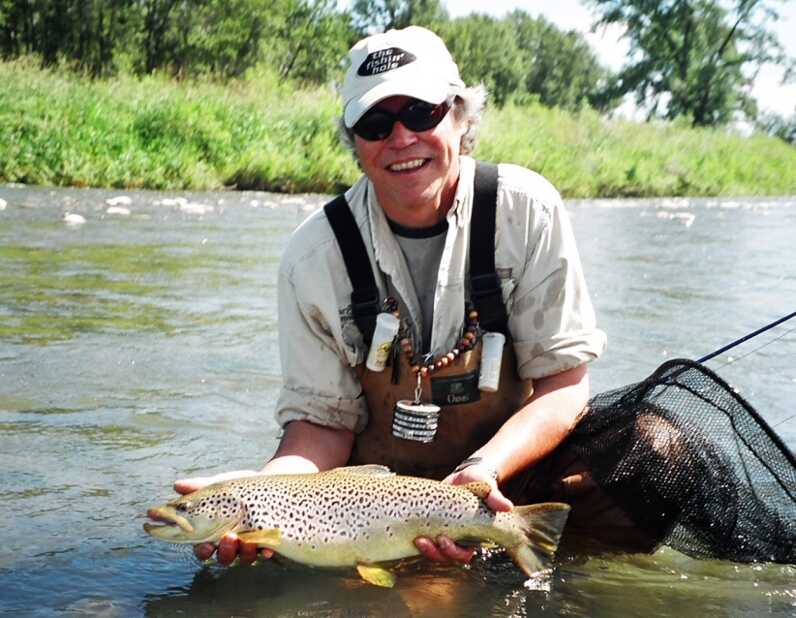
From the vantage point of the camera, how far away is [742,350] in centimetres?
686

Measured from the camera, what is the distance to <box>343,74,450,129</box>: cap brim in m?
3.39

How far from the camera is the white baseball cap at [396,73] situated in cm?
341

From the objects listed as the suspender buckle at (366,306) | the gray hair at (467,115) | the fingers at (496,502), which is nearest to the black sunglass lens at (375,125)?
the gray hair at (467,115)

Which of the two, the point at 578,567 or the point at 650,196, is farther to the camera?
the point at 650,196

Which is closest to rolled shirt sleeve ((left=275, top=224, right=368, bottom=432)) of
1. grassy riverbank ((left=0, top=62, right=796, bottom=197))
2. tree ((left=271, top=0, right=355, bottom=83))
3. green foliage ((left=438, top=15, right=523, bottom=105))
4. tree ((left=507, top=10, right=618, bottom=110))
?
grassy riverbank ((left=0, top=62, right=796, bottom=197))

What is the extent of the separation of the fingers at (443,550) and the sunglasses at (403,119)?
1.23 meters

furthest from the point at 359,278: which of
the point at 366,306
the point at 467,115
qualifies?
the point at 467,115

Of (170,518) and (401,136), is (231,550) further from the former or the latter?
(401,136)

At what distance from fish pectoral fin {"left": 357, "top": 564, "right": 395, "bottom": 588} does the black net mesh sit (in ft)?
2.70

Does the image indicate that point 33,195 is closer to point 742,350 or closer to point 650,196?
point 742,350

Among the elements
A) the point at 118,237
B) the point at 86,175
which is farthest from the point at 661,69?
the point at 118,237

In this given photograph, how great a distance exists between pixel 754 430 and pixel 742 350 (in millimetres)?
3426

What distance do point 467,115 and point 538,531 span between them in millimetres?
1383

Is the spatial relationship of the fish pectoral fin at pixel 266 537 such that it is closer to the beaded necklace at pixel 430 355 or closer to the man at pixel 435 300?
the man at pixel 435 300
